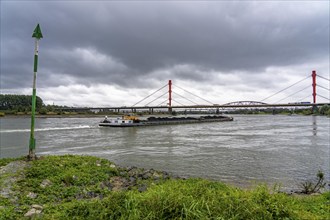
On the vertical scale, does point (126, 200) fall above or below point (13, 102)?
below

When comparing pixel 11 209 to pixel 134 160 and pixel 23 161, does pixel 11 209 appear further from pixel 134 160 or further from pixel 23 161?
pixel 134 160

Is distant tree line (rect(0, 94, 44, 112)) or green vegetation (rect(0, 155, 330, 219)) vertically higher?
distant tree line (rect(0, 94, 44, 112))

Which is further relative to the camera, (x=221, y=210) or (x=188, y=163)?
(x=188, y=163)

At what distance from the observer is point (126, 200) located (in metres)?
4.16

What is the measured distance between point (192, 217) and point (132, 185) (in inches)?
149

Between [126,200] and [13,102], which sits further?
[13,102]

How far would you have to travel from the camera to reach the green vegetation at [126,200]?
3820mm

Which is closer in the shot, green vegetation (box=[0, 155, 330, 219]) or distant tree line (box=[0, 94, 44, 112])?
green vegetation (box=[0, 155, 330, 219])

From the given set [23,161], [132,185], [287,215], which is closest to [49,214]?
[132,185]

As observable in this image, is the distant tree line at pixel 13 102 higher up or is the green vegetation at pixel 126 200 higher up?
the distant tree line at pixel 13 102

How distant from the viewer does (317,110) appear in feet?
370

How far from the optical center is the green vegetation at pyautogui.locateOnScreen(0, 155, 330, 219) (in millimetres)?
3820

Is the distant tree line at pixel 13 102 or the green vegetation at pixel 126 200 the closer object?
the green vegetation at pixel 126 200

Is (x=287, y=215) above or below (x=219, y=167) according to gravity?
above
